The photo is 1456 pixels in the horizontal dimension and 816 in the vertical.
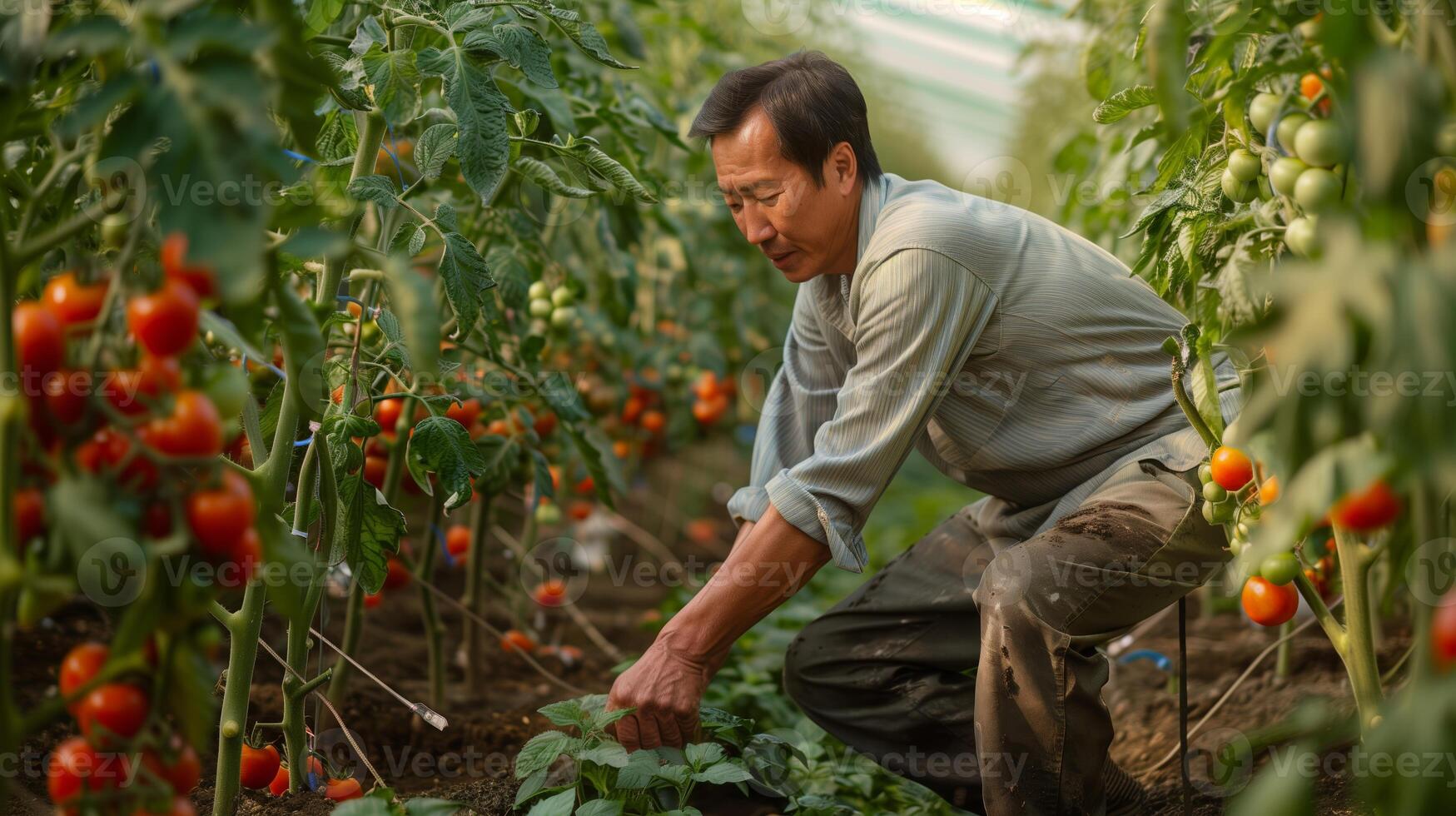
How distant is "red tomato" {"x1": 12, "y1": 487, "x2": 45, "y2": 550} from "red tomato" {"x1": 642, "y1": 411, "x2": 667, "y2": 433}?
237 centimetres

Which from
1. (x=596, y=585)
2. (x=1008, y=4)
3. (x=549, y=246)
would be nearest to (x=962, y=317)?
(x=549, y=246)

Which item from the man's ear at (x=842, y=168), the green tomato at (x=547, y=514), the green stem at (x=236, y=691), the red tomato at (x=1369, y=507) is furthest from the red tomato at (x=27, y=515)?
the green tomato at (x=547, y=514)

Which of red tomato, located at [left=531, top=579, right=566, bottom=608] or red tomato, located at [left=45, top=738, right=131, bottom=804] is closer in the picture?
red tomato, located at [left=45, top=738, right=131, bottom=804]

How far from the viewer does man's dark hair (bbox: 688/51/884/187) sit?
1.69m

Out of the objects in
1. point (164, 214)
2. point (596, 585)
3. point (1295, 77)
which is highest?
point (1295, 77)

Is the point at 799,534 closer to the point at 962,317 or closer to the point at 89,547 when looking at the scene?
the point at 962,317

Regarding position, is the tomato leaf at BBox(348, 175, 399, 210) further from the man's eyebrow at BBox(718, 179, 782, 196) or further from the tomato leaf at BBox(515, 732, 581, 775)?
the tomato leaf at BBox(515, 732, 581, 775)

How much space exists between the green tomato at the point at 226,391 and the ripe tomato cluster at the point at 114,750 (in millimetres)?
195

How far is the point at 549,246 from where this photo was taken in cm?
234

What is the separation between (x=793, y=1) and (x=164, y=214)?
4.29 m

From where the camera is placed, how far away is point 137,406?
88cm

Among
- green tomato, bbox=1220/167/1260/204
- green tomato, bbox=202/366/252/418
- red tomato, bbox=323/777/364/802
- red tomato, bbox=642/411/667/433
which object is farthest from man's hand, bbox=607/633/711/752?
red tomato, bbox=642/411/667/433

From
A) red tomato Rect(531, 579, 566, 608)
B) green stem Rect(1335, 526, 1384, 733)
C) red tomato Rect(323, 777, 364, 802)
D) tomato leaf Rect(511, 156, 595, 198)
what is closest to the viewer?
green stem Rect(1335, 526, 1384, 733)

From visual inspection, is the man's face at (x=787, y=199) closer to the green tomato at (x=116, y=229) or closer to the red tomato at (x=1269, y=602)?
the red tomato at (x=1269, y=602)
